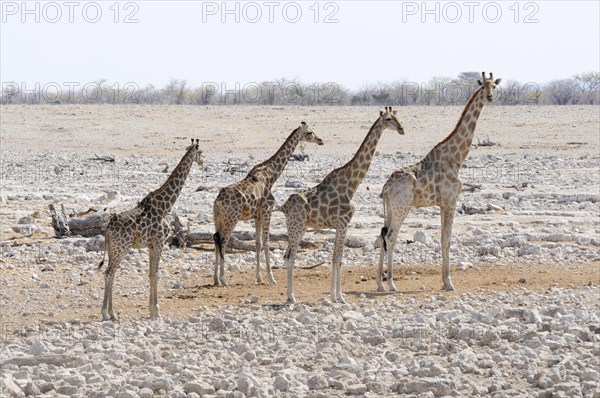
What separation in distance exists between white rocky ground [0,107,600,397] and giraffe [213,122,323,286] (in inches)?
27.8

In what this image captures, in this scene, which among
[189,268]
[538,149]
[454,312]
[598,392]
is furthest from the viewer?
[538,149]

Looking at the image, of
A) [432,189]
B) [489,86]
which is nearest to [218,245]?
[432,189]

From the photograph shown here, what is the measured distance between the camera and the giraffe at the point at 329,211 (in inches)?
478

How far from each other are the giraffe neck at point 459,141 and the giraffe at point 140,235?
3.60 meters

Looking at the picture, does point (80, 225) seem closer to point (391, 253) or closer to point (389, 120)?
point (391, 253)

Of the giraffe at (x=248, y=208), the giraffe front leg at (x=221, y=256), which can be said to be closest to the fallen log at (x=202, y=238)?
the giraffe at (x=248, y=208)

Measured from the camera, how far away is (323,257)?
1523 cm

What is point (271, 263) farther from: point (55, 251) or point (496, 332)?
point (496, 332)

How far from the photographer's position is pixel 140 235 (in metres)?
11.2

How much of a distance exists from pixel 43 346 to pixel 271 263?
19.2 ft

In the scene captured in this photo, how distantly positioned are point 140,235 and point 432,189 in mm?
3857

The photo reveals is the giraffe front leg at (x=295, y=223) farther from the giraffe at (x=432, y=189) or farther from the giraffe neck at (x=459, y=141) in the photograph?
the giraffe neck at (x=459, y=141)

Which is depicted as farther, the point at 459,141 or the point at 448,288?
the point at 459,141

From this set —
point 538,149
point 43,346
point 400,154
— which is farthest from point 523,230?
point 538,149
